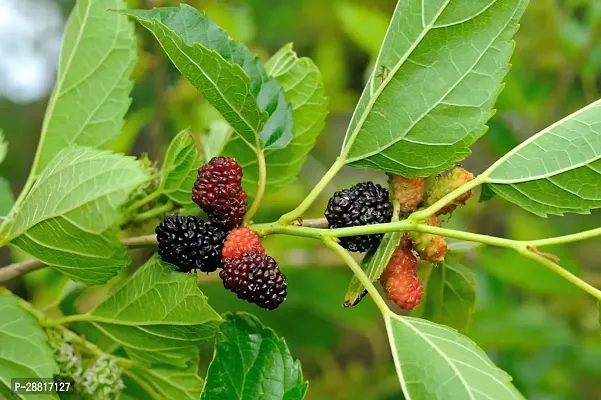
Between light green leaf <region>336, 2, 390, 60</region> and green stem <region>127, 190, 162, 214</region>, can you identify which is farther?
light green leaf <region>336, 2, 390, 60</region>

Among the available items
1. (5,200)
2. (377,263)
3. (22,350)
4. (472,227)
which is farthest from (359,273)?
(472,227)

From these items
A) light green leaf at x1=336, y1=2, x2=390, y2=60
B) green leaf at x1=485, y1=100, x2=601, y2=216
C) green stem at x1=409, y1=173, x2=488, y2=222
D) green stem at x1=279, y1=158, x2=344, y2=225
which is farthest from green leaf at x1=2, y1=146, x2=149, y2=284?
light green leaf at x1=336, y1=2, x2=390, y2=60

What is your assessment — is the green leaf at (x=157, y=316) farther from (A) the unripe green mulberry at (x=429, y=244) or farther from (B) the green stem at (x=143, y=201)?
(A) the unripe green mulberry at (x=429, y=244)

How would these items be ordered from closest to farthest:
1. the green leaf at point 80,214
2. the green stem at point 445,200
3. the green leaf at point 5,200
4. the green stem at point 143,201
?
the green leaf at point 80,214 < the green stem at point 445,200 < the green stem at point 143,201 < the green leaf at point 5,200

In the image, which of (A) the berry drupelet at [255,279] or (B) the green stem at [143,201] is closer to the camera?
(A) the berry drupelet at [255,279]

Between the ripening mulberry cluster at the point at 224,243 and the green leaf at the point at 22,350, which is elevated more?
the ripening mulberry cluster at the point at 224,243

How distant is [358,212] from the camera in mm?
759

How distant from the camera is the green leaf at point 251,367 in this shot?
2.44 feet

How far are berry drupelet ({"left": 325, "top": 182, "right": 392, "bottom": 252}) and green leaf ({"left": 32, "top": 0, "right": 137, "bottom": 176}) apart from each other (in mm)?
334

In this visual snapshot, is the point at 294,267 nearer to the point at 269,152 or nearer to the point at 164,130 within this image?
the point at 164,130

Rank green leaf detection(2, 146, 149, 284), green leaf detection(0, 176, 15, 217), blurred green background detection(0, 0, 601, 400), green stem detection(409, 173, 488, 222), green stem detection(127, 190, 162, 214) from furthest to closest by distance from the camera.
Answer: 1. blurred green background detection(0, 0, 601, 400)
2. green leaf detection(0, 176, 15, 217)
3. green stem detection(127, 190, 162, 214)
4. green stem detection(409, 173, 488, 222)
5. green leaf detection(2, 146, 149, 284)

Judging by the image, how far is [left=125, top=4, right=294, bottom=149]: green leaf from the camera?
69cm

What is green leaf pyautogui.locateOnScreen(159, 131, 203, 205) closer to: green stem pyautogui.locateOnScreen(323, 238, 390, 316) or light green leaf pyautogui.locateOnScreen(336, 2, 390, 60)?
green stem pyautogui.locateOnScreen(323, 238, 390, 316)


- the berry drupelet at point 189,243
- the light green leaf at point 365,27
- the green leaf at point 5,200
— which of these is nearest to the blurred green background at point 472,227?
the light green leaf at point 365,27
